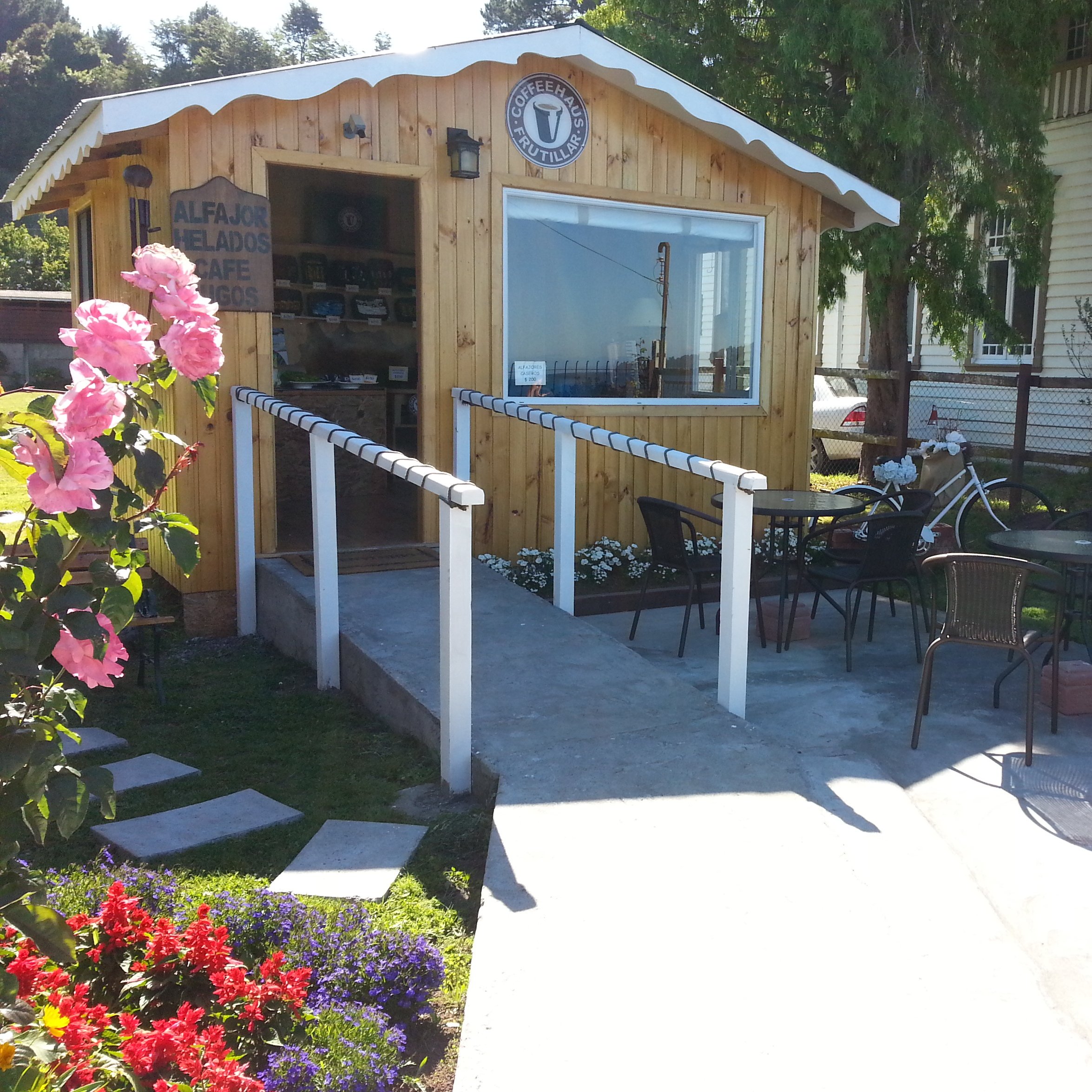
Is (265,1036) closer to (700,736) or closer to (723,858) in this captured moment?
(723,858)

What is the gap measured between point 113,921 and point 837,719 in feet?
10.5

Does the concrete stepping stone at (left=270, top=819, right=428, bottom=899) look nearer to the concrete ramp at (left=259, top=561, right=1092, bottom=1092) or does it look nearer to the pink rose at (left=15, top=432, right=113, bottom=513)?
the concrete ramp at (left=259, top=561, right=1092, bottom=1092)

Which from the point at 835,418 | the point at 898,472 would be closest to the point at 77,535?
the point at 898,472

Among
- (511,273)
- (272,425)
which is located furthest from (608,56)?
(272,425)

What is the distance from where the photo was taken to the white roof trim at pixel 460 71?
5344 mm

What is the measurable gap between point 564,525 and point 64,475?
4.29m

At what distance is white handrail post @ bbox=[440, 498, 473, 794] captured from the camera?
3672mm

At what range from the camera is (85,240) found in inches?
332

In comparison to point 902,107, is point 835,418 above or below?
below

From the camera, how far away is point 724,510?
169 inches

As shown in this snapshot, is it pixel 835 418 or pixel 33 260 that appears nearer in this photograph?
pixel 835 418

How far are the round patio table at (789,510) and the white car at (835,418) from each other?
651 centimetres

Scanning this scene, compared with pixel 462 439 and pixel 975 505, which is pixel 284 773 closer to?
pixel 462 439

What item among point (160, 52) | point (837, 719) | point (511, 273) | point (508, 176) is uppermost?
point (160, 52)
